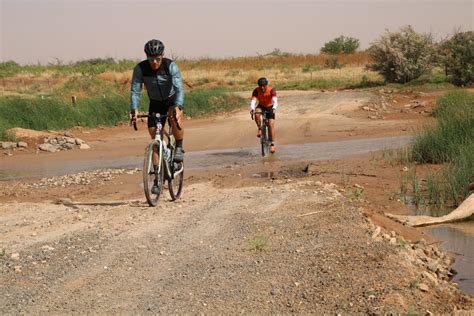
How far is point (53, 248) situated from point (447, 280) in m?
4.01

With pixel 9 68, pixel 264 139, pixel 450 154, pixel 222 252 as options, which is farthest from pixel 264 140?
pixel 9 68

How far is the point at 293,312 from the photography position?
549 cm

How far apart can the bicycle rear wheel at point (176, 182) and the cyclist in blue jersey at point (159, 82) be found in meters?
0.69

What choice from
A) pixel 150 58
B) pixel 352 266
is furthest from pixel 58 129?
pixel 352 266

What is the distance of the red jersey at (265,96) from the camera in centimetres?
1709

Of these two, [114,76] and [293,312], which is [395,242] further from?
[114,76]

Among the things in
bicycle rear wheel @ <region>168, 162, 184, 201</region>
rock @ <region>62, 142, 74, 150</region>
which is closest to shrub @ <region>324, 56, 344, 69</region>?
rock @ <region>62, 142, 74, 150</region>

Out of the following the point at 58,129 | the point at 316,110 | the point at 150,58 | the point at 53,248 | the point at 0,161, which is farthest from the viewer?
the point at 316,110

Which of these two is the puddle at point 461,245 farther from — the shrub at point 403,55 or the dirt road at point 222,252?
the shrub at point 403,55

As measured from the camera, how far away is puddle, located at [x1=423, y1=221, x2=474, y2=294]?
7.54 meters

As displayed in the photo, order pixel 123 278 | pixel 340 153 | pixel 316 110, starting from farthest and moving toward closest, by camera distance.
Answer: pixel 316 110 → pixel 340 153 → pixel 123 278

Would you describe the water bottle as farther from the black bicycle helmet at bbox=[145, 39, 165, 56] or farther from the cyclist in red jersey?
the cyclist in red jersey

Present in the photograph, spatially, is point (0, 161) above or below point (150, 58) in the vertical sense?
below

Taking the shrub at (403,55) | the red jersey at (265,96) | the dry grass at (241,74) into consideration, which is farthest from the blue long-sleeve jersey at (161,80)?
the shrub at (403,55)
